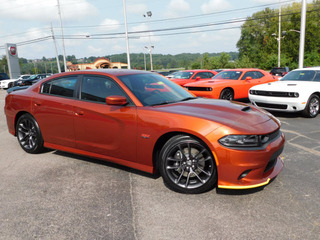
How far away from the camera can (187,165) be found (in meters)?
3.25

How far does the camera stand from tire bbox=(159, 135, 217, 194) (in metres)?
3.14

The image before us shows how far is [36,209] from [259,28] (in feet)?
267

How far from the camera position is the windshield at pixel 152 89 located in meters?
3.74

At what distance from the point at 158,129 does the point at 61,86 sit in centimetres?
204

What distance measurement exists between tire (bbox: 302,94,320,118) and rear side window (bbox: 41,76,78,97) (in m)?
6.33

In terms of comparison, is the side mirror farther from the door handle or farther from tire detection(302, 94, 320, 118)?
tire detection(302, 94, 320, 118)

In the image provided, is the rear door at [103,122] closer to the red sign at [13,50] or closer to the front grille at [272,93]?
the front grille at [272,93]

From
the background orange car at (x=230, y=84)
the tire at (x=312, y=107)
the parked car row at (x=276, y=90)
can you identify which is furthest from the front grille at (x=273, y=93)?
the background orange car at (x=230, y=84)

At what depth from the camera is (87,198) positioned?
324cm

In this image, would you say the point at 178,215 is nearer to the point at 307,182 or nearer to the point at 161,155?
the point at 161,155

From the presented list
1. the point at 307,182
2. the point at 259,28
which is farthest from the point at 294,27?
the point at 307,182

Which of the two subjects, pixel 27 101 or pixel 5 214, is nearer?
pixel 5 214

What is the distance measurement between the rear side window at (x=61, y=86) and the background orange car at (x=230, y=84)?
645cm

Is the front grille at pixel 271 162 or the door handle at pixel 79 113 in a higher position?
the door handle at pixel 79 113
